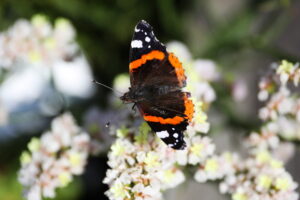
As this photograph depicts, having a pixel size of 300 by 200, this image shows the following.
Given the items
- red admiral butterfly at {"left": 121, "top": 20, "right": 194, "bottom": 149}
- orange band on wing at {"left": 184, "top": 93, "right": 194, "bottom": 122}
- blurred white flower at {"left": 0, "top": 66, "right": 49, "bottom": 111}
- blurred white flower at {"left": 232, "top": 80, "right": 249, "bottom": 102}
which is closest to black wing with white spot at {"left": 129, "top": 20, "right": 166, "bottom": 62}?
red admiral butterfly at {"left": 121, "top": 20, "right": 194, "bottom": 149}

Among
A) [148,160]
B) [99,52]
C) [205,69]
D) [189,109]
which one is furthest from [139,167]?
[99,52]

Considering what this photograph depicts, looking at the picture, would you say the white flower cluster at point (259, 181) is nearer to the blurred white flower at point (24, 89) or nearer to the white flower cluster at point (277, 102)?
the white flower cluster at point (277, 102)

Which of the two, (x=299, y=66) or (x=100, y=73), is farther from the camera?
(x=100, y=73)

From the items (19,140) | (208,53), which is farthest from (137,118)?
(19,140)

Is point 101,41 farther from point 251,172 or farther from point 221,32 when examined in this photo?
point 251,172

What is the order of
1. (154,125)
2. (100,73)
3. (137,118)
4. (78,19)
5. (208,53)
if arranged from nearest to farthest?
(154,125) < (137,118) < (208,53) < (78,19) < (100,73)

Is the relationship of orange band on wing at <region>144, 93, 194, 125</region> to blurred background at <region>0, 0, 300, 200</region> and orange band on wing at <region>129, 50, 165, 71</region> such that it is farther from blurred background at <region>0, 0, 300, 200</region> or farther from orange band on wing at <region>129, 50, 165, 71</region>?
blurred background at <region>0, 0, 300, 200</region>

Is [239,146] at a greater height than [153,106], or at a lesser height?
greater
